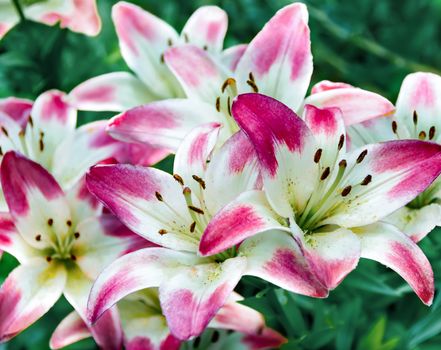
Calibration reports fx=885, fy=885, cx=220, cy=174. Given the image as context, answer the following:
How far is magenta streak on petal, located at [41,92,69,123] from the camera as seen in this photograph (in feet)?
2.63

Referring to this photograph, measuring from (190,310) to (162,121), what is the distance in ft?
0.61

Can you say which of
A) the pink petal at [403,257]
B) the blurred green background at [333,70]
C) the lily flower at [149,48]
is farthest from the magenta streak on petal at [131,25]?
the pink petal at [403,257]

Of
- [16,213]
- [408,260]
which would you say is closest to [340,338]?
[408,260]

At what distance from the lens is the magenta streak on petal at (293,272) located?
59 cm

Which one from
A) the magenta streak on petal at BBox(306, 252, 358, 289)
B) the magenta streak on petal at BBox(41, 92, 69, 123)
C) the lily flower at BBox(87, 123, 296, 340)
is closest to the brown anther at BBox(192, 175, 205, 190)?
the lily flower at BBox(87, 123, 296, 340)

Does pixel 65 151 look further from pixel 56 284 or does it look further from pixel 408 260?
pixel 408 260

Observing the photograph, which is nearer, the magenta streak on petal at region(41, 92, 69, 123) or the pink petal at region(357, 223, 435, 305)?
the pink petal at region(357, 223, 435, 305)

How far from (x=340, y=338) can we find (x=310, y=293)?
0.23 meters

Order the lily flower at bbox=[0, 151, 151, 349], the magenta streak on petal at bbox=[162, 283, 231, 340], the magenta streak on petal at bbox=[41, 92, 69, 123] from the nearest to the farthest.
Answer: the magenta streak on petal at bbox=[162, 283, 231, 340], the lily flower at bbox=[0, 151, 151, 349], the magenta streak on petal at bbox=[41, 92, 69, 123]

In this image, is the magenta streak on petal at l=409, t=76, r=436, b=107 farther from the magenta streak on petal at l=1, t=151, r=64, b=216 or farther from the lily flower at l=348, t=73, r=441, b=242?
the magenta streak on petal at l=1, t=151, r=64, b=216

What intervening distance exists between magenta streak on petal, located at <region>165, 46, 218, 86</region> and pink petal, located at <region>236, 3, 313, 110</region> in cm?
3

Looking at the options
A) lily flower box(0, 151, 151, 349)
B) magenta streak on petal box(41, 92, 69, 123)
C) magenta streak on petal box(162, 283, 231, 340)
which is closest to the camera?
magenta streak on petal box(162, 283, 231, 340)

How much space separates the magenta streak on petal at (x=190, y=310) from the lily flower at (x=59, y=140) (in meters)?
0.16

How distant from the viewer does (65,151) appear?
0.78m
